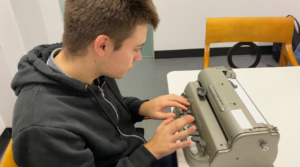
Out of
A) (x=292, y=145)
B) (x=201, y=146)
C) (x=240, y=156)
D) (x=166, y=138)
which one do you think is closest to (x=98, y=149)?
(x=166, y=138)

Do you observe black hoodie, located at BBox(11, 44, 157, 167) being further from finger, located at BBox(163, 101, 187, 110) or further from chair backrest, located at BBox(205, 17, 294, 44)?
chair backrest, located at BBox(205, 17, 294, 44)

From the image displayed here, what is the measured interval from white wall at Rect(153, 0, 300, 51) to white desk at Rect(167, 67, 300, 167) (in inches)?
57.0

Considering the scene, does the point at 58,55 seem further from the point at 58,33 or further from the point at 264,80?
the point at 58,33

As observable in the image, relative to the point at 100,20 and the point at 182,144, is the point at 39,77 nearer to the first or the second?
the point at 100,20

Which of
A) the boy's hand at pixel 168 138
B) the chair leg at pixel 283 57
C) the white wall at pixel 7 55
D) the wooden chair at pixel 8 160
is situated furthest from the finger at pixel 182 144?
the white wall at pixel 7 55

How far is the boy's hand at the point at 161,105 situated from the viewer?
0.83 metres

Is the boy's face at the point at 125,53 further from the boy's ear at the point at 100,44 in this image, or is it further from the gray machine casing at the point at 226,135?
the gray machine casing at the point at 226,135

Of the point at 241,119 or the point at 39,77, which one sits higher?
the point at 39,77

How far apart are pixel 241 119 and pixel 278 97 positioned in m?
0.45

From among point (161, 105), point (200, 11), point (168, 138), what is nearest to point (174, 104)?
point (161, 105)

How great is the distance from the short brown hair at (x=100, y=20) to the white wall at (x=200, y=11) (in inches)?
71.5

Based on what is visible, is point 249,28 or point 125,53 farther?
point 249,28

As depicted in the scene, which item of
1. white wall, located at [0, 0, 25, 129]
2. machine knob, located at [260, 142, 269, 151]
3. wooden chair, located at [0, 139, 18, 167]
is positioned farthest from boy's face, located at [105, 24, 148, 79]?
white wall, located at [0, 0, 25, 129]

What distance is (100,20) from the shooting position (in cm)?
59
